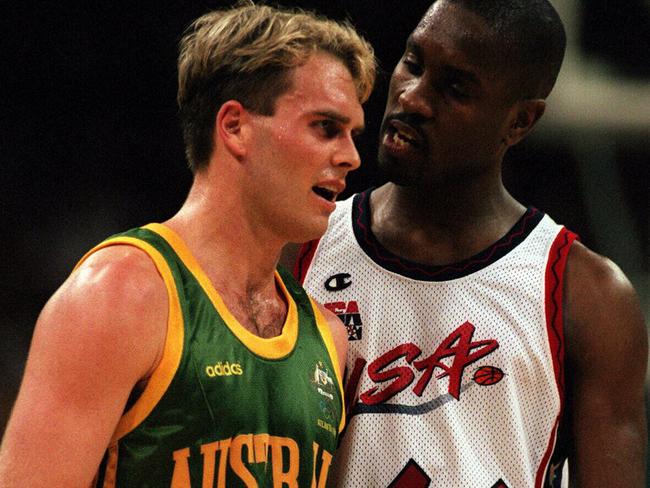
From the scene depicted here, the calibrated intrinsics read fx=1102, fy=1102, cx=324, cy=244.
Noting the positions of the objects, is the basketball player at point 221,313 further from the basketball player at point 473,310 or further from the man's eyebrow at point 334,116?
the basketball player at point 473,310

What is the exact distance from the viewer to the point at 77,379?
1.77m

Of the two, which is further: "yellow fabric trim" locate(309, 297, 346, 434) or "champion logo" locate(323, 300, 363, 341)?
"champion logo" locate(323, 300, 363, 341)

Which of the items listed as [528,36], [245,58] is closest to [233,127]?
[245,58]

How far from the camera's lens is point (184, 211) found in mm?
2105

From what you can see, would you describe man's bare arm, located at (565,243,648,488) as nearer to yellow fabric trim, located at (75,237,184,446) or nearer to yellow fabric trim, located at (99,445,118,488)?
yellow fabric trim, located at (75,237,184,446)

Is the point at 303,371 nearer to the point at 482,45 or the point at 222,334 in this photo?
the point at 222,334

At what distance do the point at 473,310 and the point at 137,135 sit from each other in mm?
2458

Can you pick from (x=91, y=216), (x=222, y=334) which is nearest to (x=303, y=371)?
(x=222, y=334)

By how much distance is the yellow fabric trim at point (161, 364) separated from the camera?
1.87 meters

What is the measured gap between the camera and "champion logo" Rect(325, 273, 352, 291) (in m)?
2.60

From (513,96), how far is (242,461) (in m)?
1.15

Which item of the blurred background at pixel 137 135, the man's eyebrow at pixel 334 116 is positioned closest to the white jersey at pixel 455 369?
the man's eyebrow at pixel 334 116

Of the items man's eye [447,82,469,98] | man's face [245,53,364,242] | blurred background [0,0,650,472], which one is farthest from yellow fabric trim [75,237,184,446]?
blurred background [0,0,650,472]

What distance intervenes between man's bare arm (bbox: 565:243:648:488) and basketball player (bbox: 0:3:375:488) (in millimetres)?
576
